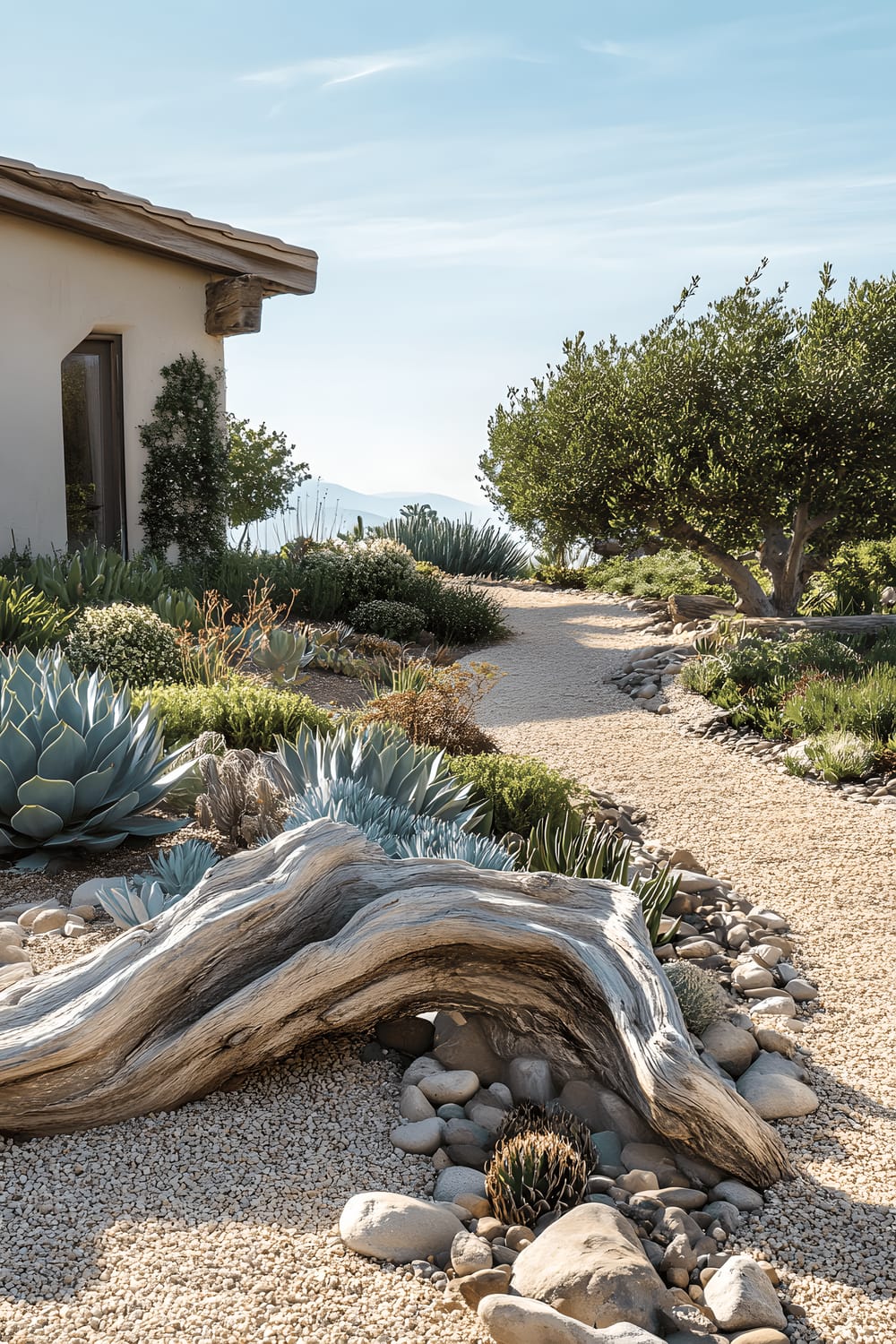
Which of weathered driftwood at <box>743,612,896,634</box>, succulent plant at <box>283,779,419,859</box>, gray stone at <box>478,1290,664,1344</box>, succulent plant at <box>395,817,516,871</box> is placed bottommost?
gray stone at <box>478,1290,664,1344</box>

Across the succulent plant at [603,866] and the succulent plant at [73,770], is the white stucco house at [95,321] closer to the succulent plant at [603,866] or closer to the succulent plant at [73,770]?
the succulent plant at [73,770]

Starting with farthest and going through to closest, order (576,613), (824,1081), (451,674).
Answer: (576,613) → (451,674) → (824,1081)

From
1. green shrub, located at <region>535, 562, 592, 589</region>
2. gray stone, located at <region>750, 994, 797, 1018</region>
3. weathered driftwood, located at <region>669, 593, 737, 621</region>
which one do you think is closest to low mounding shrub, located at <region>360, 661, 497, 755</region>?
gray stone, located at <region>750, 994, 797, 1018</region>

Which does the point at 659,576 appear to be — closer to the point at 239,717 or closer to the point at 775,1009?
the point at 239,717

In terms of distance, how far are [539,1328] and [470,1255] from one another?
290mm

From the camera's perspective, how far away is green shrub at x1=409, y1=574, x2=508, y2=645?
1202 centimetres

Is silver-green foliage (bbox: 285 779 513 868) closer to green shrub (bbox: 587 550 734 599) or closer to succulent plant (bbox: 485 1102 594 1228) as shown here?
succulent plant (bbox: 485 1102 594 1228)

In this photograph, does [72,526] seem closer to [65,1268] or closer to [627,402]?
[627,402]

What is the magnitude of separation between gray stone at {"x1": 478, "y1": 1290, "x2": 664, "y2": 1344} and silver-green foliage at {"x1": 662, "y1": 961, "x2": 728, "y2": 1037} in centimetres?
147

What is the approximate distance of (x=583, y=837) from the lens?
4.28 metres

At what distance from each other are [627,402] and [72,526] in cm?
643

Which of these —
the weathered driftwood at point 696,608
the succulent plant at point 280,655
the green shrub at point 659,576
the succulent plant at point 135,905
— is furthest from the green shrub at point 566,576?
the succulent plant at point 135,905

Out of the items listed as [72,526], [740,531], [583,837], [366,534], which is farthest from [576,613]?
[583,837]

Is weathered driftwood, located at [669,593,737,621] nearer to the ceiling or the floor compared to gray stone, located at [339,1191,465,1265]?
nearer to the ceiling
